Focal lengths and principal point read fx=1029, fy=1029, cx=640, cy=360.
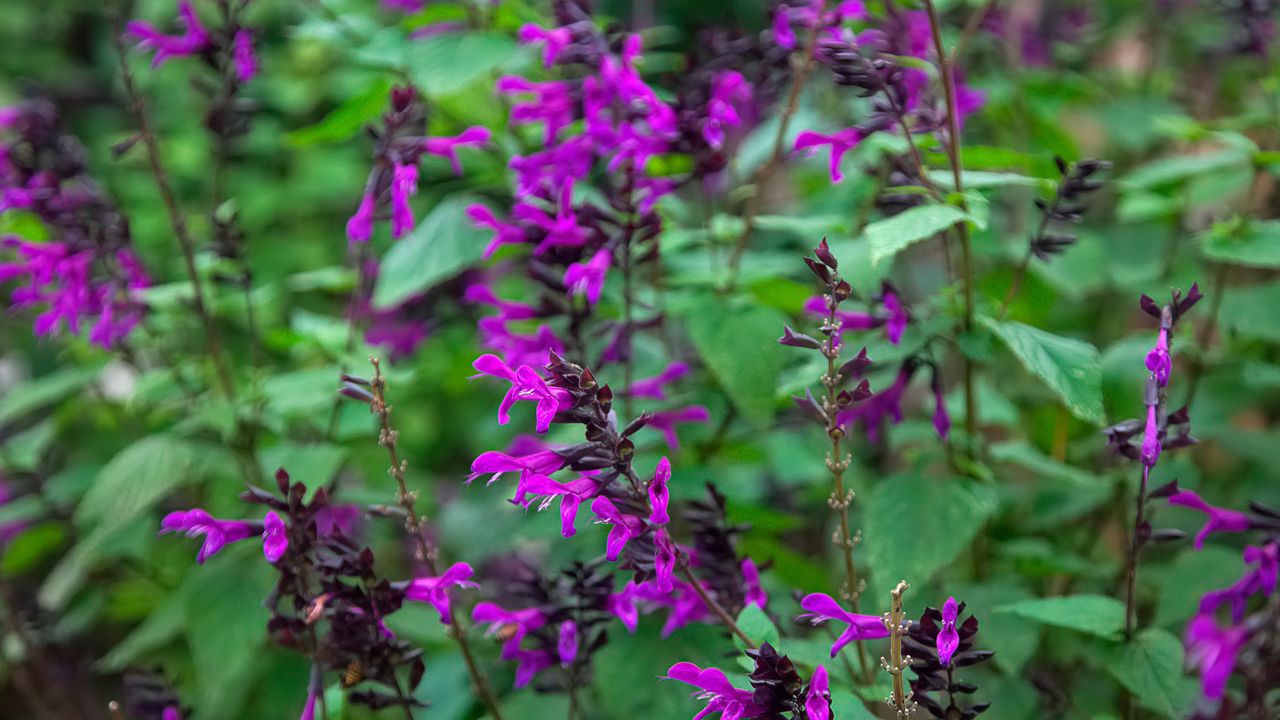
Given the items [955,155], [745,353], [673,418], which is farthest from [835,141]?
[673,418]

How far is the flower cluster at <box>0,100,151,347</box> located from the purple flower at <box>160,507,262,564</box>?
66 cm

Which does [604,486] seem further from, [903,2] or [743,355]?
[903,2]

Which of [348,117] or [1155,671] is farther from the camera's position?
[348,117]

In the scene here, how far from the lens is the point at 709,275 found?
1.49 m

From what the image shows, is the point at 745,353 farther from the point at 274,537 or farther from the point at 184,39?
the point at 184,39

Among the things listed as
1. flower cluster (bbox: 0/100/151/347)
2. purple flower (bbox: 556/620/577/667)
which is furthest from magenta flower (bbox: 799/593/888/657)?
flower cluster (bbox: 0/100/151/347)

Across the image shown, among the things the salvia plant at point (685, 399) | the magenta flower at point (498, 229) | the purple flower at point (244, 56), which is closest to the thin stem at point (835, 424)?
the salvia plant at point (685, 399)

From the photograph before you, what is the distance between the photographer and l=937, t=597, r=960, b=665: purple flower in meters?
0.86

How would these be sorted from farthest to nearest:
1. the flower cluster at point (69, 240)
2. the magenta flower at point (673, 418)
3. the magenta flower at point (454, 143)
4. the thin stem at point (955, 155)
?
the flower cluster at point (69, 240), the magenta flower at point (454, 143), the magenta flower at point (673, 418), the thin stem at point (955, 155)

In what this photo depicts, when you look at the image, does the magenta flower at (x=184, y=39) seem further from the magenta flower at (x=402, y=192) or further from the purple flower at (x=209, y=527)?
the purple flower at (x=209, y=527)

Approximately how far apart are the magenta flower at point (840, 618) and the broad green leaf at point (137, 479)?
3.30 feet

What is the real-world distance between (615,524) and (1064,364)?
22.0 inches

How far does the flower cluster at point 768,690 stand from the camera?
85 cm

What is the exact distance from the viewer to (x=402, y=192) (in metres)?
1.35
